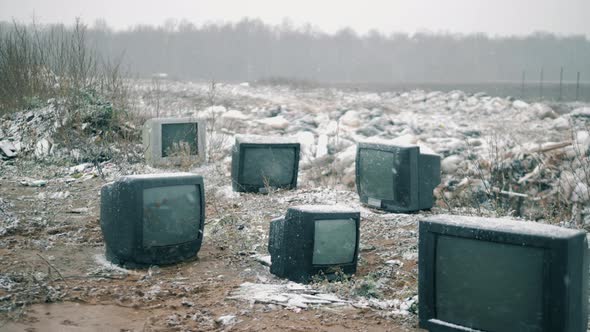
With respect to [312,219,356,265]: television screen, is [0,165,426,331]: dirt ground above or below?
below

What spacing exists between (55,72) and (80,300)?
6761 millimetres

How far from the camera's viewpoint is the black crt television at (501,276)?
7.47ft

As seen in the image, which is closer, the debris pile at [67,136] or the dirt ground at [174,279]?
the dirt ground at [174,279]

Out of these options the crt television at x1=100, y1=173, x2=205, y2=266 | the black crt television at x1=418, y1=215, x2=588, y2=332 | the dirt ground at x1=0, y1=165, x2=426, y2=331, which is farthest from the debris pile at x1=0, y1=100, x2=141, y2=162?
the black crt television at x1=418, y1=215, x2=588, y2=332

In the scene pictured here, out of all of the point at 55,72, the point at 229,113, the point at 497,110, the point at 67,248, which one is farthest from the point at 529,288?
the point at 497,110

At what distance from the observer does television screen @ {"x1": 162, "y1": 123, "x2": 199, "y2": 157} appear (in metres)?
7.04

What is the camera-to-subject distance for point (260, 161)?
6031 mm

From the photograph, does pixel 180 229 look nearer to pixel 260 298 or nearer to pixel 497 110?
pixel 260 298

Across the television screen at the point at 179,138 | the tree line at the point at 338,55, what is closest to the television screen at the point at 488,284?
the television screen at the point at 179,138

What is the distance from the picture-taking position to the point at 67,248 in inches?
158

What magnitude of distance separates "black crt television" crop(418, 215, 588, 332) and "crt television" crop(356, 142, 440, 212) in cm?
264

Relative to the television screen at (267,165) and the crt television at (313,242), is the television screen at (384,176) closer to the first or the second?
the television screen at (267,165)

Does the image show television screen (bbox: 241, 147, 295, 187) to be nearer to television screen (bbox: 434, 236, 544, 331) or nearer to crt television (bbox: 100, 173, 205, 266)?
crt television (bbox: 100, 173, 205, 266)

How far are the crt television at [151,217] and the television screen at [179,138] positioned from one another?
3.23 meters
